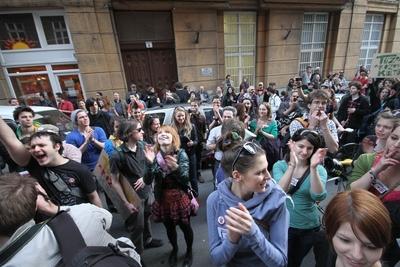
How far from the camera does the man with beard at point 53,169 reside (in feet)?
5.99

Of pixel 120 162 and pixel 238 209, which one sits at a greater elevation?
pixel 238 209

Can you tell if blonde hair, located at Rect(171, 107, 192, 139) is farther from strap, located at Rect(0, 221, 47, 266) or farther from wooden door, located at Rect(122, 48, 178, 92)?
wooden door, located at Rect(122, 48, 178, 92)

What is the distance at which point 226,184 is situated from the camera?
5.05ft

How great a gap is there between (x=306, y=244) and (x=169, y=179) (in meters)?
1.47

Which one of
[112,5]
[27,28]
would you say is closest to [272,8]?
[112,5]

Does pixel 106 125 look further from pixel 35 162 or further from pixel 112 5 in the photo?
pixel 112 5

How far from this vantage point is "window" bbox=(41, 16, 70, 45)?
8.36 metres

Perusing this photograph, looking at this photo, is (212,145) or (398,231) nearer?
(398,231)

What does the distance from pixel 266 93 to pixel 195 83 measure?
3881 millimetres

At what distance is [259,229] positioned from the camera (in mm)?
1298

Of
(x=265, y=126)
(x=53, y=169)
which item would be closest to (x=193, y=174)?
(x=265, y=126)

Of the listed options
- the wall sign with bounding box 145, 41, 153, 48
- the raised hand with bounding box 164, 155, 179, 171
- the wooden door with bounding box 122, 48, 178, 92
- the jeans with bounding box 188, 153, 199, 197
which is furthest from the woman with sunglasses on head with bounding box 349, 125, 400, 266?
the wall sign with bounding box 145, 41, 153, 48

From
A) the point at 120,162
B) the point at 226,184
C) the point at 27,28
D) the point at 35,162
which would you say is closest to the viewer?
the point at 226,184

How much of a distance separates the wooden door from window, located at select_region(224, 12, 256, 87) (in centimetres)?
305
